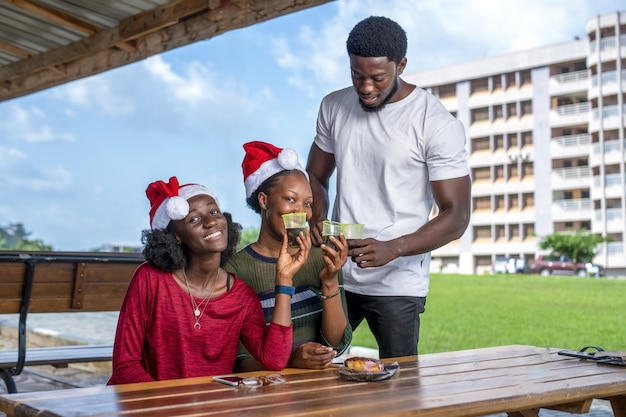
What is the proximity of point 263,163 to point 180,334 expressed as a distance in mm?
670

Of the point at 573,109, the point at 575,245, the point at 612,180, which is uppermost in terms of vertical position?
the point at 573,109

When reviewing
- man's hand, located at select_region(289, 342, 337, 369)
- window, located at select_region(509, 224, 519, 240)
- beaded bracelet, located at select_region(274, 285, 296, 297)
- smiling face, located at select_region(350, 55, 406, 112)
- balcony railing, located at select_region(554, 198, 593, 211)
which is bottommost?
man's hand, located at select_region(289, 342, 337, 369)

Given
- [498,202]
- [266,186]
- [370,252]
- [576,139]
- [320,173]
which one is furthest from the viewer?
[498,202]

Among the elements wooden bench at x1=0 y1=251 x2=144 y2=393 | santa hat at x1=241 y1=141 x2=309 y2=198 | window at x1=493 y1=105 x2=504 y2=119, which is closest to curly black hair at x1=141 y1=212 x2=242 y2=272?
santa hat at x1=241 y1=141 x2=309 y2=198

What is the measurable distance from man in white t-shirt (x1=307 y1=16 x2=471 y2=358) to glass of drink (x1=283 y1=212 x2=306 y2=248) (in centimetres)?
34

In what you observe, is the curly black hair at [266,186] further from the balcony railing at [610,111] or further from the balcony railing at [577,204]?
the balcony railing at [577,204]

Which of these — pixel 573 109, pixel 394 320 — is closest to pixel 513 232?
pixel 573 109

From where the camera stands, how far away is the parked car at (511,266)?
50.8 metres

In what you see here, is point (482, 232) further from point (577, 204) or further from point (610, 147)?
point (610, 147)

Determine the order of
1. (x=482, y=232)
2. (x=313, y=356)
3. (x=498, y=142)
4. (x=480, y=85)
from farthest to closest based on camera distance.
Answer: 1. (x=482, y=232)
2. (x=498, y=142)
3. (x=480, y=85)
4. (x=313, y=356)

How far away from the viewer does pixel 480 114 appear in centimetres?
5706

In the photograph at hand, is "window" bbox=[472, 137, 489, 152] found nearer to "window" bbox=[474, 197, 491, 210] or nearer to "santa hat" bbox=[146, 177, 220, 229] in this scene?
"window" bbox=[474, 197, 491, 210]

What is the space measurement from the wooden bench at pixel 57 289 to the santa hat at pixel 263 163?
197 centimetres

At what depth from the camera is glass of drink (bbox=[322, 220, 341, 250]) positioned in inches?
106
